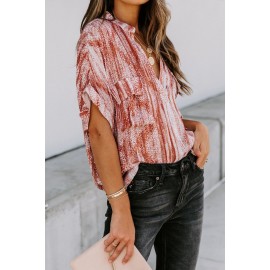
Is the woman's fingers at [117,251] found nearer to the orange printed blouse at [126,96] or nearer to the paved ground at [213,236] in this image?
the orange printed blouse at [126,96]

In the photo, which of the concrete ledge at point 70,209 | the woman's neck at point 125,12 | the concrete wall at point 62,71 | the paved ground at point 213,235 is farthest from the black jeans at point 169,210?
the paved ground at point 213,235

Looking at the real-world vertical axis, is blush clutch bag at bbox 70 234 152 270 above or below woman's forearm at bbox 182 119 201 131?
below

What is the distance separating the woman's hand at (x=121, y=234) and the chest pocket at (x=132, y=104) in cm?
21

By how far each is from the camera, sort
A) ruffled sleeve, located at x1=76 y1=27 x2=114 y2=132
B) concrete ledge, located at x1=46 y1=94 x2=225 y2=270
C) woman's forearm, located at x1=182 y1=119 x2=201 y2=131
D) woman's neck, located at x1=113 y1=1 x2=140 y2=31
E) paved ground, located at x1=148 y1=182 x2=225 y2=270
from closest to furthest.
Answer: ruffled sleeve, located at x1=76 y1=27 x2=114 y2=132
woman's neck, located at x1=113 y1=1 x2=140 y2=31
woman's forearm, located at x1=182 y1=119 x2=201 y2=131
concrete ledge, located at x1=46 y1=94 x2=225 y2=270
paved ground, located at x1=148 y1=182 x2=225 y2=270

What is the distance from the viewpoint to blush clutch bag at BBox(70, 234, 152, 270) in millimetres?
1292

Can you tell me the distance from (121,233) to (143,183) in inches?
5.2

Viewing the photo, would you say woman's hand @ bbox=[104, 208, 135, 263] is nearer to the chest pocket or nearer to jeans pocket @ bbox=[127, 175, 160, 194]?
jeans pocket @ bbox=[127, 175, 160, 194]

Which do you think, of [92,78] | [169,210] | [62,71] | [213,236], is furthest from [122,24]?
[213,236]

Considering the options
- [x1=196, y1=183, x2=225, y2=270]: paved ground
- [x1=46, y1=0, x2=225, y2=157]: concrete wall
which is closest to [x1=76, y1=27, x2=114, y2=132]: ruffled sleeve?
[x1=46, y1=0, x2=225, y2=157]: concrete wall

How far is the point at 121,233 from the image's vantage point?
1316 millimetres

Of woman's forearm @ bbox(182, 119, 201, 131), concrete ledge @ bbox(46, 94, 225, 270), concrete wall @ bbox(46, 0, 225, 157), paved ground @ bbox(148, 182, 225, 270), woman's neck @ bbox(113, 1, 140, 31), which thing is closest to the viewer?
woman's neck @ bbox(113, 1, 140, 31)
